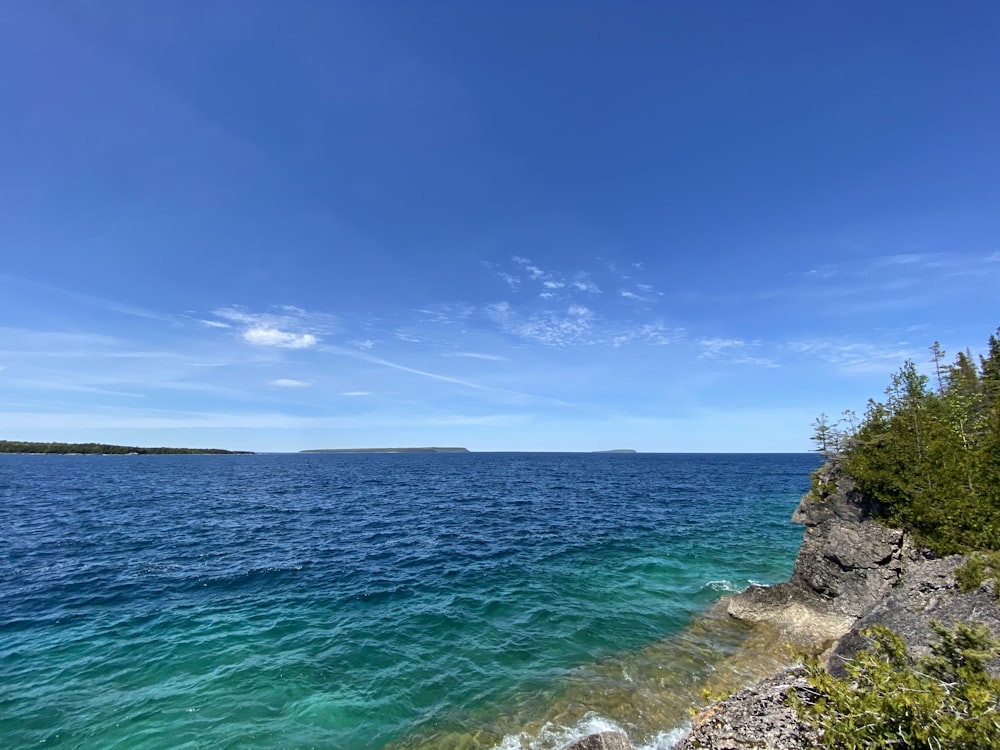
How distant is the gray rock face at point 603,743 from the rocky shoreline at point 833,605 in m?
0.02

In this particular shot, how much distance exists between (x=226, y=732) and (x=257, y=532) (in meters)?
30.1

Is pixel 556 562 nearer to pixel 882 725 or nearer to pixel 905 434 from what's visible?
pixel 905 434

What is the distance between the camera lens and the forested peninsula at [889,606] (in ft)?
24.3

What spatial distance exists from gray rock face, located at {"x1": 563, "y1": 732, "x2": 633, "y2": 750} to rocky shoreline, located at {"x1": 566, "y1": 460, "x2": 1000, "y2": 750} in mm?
25

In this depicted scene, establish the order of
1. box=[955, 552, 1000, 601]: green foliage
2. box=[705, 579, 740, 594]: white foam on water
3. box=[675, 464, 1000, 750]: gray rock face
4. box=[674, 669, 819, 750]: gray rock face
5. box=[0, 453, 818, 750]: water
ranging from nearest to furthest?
box=[674, 669, 819, 750]: gray rock face < box=[675, 464, 1000, 750]: gray rock face < box=[955, 552, 1000, 601]: green foliage < box=[0, 453, 818, 750]: water < box=[705, 579, 740, 594]: white foam on water

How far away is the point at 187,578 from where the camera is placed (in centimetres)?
2733

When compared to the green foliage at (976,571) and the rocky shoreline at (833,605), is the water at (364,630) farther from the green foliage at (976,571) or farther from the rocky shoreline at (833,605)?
the green foliage at (976,571)

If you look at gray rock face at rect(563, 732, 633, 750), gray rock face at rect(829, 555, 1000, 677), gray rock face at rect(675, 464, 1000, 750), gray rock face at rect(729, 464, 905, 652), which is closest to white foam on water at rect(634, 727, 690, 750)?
gray rock face at rect(563, 732, 633, 750)

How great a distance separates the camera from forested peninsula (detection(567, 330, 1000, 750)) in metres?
7.42

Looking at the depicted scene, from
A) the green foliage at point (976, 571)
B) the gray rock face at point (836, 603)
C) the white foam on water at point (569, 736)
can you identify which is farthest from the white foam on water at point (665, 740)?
the green foliage at point (976, 571)

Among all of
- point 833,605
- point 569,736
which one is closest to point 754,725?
point 569,736

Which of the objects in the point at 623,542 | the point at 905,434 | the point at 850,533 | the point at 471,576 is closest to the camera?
the point at 850,533

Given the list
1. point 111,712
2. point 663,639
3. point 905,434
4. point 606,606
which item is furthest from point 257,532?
point 905,434

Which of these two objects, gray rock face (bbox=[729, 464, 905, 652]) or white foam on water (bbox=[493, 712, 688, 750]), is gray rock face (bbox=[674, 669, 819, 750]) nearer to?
white foam on water (bbox=[493, 712, 688, 750])
